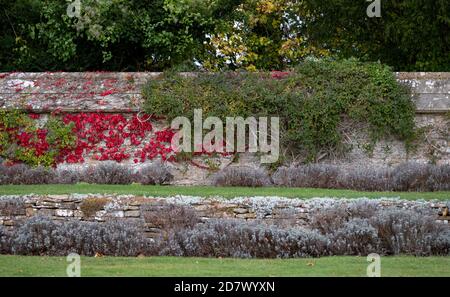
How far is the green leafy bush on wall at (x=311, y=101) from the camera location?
17172 millimetres

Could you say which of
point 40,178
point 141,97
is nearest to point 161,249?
point 40,178

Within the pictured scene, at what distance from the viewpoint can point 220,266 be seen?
8961mm

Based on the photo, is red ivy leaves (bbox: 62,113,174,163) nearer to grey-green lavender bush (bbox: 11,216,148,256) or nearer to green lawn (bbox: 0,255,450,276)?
grey-green lavender bush (bbox: 11,216,148,256)

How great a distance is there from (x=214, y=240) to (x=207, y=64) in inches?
615

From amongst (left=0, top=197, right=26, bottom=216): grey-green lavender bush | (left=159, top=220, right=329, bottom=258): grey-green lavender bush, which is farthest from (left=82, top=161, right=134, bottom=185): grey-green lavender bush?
(left=159, top=220, right=329, bottom=258): grey-green lavender bush

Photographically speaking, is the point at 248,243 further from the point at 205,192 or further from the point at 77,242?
the point at 205,192

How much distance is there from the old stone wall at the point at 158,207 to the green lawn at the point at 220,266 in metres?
1.72

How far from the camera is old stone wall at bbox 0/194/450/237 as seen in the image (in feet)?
36.8

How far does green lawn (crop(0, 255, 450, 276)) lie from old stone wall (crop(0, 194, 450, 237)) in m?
1.72

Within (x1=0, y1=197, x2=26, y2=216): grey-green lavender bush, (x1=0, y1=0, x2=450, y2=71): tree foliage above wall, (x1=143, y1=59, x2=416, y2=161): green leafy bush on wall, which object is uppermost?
(x1=0, y1=0, x2=450, y2=71): tree foliage above wall

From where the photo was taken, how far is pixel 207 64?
82.9 ft

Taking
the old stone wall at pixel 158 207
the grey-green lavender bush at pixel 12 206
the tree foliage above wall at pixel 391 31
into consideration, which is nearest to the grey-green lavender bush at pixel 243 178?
the old stone wall at pixel 158 207

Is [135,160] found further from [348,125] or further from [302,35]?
[302,35]

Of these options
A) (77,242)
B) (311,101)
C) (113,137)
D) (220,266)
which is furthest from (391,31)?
(220,266)
